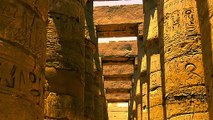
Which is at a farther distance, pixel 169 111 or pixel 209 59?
pixel 169 111

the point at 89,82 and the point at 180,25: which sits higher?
the point at 180,25

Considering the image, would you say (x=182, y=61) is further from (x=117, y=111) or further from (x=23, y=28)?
(x=117, y=111)

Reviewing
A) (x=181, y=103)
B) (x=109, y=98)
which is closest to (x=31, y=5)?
(x=181, y=103)

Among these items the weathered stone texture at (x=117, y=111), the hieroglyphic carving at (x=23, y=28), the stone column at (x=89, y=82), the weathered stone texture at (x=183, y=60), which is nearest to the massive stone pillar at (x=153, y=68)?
the stone column at (x=89, y=82)

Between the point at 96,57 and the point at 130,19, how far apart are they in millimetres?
3173

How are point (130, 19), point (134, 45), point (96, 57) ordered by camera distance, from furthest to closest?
point (134, 45) < point (130, 19) < point (96, 57)

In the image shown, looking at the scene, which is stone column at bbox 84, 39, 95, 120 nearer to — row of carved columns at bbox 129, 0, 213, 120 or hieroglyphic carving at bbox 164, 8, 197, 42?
row of carved columns at bbox 129, 0, 213, 120

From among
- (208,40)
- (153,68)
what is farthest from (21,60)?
(153,68)

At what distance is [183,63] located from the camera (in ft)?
20.6

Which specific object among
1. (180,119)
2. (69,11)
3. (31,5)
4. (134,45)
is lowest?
(180,119)

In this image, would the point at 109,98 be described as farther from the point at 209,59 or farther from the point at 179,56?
the point at 209,59

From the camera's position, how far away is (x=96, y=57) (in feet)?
41.1

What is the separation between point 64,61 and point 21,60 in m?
3.39

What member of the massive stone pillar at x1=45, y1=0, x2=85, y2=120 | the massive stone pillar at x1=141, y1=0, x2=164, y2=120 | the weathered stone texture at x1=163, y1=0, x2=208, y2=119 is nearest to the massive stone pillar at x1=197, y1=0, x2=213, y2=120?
the weathered stone texture at x1=163, y1=0, x2=208, y2=119
